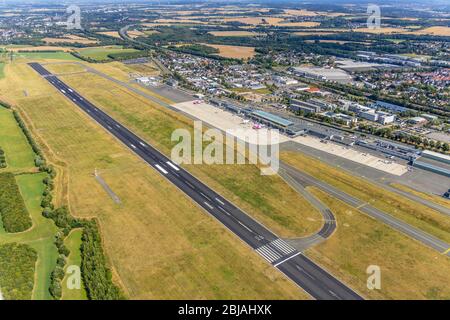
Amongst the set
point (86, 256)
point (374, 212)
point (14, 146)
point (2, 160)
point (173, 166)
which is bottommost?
point (86, 256)

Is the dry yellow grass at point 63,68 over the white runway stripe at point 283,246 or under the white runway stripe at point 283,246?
over

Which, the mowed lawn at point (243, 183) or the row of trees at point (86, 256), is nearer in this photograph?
the row of trees at point (86, 256)

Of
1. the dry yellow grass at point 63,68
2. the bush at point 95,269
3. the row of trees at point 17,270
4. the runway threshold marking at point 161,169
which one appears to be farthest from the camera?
the dry yellow grass at point 63,68

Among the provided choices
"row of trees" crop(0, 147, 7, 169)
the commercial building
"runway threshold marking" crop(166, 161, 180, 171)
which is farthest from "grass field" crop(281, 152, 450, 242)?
"row of trees" crop(0, 147, 7, 169)

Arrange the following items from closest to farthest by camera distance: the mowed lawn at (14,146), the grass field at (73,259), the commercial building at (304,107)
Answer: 1. the grass field at (73,259)
2. the mowed lawn at (14,146)
3. the commercial building at (304,107)

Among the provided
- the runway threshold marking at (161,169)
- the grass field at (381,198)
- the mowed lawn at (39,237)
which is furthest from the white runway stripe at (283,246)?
the mowed lawn at (39,237)

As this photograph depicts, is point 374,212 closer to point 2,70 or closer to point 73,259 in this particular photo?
point 73,259

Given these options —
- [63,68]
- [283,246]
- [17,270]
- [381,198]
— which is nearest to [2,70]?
[63,68]

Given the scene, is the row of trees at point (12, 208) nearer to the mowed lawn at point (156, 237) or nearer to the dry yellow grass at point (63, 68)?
the mowed lawn at point (156, 237)
